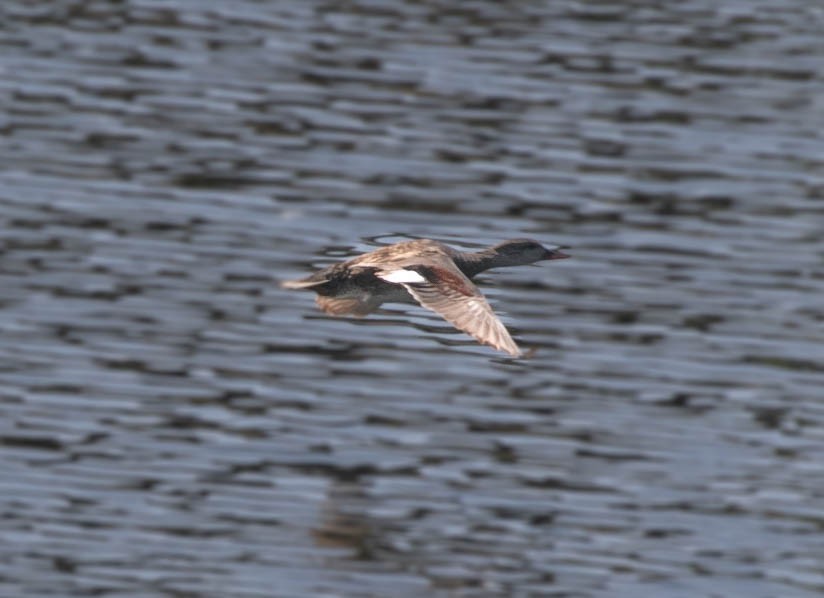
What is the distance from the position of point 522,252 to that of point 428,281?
1702mm

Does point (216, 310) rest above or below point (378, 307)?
below

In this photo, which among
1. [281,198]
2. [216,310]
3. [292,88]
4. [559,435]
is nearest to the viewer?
[559,435]

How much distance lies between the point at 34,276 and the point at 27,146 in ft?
10.2

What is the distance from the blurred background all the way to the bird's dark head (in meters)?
0.28

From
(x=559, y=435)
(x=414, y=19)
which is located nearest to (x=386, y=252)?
(x=559, y=435)

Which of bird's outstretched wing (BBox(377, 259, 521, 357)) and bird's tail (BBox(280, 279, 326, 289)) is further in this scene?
bird's tail (BBox(280, 279, 326, 289))

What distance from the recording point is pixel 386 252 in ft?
31.5

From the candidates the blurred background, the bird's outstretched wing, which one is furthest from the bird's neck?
the bird's outstretched wing

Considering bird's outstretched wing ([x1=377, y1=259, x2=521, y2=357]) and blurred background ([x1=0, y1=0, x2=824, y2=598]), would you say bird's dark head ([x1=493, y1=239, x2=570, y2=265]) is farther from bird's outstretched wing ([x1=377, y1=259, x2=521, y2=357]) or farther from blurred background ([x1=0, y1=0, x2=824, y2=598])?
bird's outstretched wing ([x1=377, y1=259, x2=521, y2=357])

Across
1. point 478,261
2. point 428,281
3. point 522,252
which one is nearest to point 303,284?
point 428,281

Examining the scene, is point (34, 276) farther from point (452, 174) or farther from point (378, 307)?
point (378, 307)

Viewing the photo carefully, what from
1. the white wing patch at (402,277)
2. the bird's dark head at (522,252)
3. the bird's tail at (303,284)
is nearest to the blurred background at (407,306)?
the bird's dark head at (522,252)

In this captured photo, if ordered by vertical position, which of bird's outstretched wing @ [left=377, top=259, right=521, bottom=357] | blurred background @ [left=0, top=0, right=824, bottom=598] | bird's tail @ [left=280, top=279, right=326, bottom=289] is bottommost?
blurred background @ [left=0, top=0, right=824, bottom=598]

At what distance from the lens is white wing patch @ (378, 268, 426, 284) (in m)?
8.71
